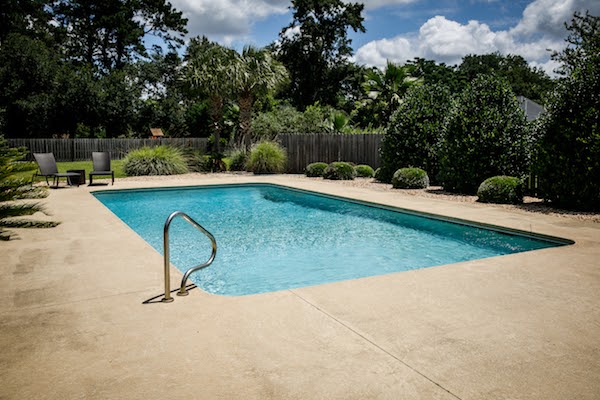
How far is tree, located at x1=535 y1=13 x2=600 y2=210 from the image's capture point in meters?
8.46

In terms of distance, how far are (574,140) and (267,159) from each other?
457 inches

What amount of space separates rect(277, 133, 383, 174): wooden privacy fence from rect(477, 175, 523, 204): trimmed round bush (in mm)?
8409

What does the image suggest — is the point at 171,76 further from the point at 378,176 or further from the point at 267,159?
the point at 378,176

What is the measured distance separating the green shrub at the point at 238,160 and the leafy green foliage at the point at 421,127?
308 inches

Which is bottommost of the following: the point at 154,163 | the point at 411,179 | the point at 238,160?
the point at 411,179

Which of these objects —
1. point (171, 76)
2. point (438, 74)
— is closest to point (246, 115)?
point (438, 74)

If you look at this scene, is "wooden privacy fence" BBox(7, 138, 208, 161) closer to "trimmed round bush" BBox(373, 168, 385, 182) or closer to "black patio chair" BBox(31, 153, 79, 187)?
Result: "black patio chair" BBox(31, 153, 79, 187)

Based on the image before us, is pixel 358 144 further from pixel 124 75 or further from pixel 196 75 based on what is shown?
pixel 124 75

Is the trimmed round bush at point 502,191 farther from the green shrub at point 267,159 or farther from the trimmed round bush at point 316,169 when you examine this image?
the green shrub at point 267,159

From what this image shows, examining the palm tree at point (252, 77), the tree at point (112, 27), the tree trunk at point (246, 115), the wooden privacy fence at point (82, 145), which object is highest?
the tree at point (112, 27)

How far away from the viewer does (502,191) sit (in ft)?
32.3

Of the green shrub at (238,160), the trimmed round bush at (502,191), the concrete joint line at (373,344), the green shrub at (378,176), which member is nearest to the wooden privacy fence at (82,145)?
the green shrub at (238,160)

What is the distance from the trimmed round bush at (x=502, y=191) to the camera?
9.79m

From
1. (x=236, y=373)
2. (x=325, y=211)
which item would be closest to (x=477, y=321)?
(x=236, y=373)
